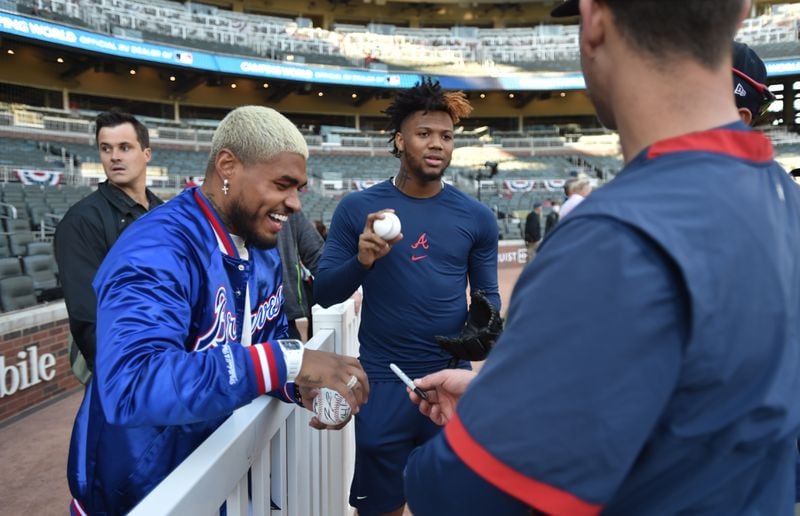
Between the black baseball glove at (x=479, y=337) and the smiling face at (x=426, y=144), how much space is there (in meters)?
0.69

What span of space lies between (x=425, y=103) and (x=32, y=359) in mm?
4289

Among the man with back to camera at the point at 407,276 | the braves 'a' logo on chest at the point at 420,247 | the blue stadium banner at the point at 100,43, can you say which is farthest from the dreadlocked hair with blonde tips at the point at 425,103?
the blue stadium banner at the point at 100,43

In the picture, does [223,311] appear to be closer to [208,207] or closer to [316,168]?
[208,207]

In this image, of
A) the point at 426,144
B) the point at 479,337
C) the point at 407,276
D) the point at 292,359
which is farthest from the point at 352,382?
the point at 426,144

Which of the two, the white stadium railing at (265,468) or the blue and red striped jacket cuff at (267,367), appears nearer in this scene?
the white stadium railing at (265,468)

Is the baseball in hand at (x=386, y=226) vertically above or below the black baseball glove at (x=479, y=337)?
above

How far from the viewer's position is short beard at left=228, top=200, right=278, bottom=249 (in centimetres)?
164

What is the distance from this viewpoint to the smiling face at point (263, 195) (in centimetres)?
161

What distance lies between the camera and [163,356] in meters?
1.18

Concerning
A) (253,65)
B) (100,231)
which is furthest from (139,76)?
(100,231)

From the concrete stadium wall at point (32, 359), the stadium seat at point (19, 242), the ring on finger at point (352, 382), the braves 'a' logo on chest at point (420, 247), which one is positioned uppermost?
the braves 'a' logo on chest at point (420, 247)

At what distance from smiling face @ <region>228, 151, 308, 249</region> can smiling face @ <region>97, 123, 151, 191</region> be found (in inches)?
74.0

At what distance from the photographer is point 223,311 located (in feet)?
5.00

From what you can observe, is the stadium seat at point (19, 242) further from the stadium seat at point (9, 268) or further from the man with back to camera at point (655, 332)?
the man with back to camera at point (655, 332)
